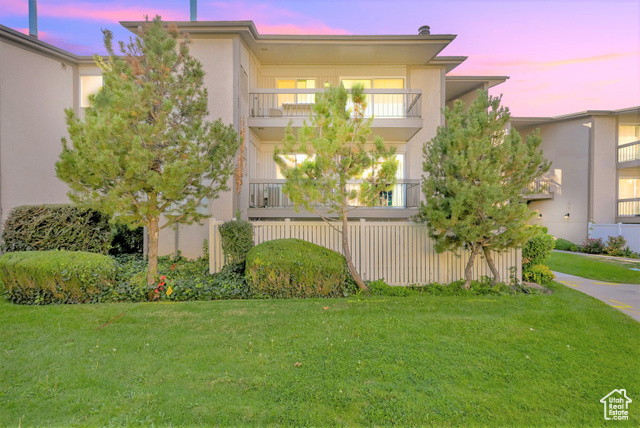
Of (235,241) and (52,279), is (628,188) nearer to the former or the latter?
(235,241)

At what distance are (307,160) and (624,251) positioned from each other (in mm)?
16621

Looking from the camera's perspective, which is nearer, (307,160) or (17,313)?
(17,313)

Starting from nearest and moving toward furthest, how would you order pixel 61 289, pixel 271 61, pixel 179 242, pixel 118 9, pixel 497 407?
pixel 497 407, pixel 61 289, pixel 118 9, pixel 179 242, pixel 271 61

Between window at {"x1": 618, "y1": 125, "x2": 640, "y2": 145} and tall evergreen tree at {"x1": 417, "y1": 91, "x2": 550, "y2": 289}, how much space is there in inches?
670

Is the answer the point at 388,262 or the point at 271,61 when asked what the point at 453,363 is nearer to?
the point at 388,262

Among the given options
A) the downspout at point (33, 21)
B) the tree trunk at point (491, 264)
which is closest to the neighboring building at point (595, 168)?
the tree trunk at point (491, 264)

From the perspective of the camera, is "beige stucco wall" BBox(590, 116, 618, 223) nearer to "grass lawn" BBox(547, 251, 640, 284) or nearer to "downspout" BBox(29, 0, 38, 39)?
"grass lawn" BBox(547, 251, 640, 284)

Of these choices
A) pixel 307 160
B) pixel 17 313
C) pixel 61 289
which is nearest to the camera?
pixel 17 313

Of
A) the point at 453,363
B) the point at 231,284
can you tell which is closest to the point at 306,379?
the point at 453,363

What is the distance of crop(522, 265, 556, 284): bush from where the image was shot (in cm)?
805

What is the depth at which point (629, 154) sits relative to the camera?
17.1 metres

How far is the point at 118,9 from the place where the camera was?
928cm

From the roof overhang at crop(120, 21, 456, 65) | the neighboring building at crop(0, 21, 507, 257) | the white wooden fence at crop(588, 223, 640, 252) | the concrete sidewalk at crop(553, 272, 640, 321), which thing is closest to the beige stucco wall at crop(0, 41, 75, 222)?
the neighboring building at crop(0, 21, 507, 257)

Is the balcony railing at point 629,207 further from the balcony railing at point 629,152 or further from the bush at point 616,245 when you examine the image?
the bush at point 616,245
